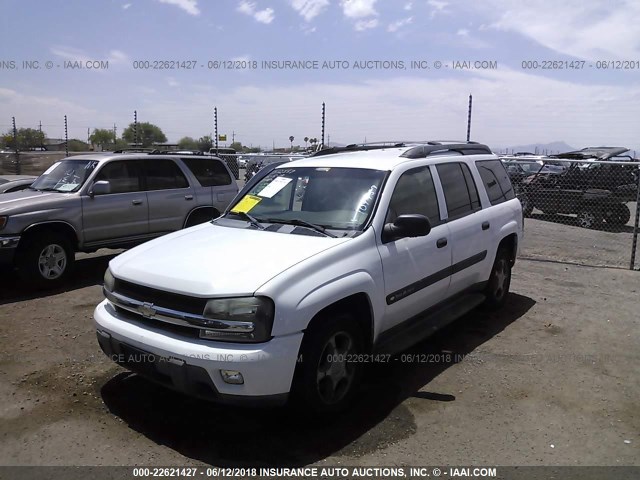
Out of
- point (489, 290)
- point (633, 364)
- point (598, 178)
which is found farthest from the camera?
point (598, 178)

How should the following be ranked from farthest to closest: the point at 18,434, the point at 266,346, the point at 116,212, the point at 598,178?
1. the point at 598,178
2. the point at 116,212
3. the point at 18,434
4. the point at 266,346

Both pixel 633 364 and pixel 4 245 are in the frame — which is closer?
pixel 633 364

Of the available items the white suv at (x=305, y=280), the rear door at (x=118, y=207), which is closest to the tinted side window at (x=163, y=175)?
the rear door at (x=118, y=207)

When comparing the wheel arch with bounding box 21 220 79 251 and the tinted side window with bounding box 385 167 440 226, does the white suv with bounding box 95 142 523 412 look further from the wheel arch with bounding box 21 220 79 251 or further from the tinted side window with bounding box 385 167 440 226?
the wheel arch with bounding box 21 220 79 251

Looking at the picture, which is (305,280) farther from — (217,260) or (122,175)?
(122,175)

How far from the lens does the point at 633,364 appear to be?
4797mm

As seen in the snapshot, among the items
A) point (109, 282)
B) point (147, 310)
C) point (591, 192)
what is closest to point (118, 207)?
point (109, 282)

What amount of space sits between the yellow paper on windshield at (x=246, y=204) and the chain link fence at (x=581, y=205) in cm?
757

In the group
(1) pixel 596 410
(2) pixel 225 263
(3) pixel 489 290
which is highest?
Answer: (2) pixel 225 263

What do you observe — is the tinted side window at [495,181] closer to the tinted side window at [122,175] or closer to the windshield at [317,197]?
the windshield at [317,197]

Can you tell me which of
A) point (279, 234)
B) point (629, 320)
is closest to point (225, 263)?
point (279, 234)

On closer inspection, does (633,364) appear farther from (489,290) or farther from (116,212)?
(116,212)

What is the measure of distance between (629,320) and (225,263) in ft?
16.5

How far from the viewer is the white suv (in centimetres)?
314
